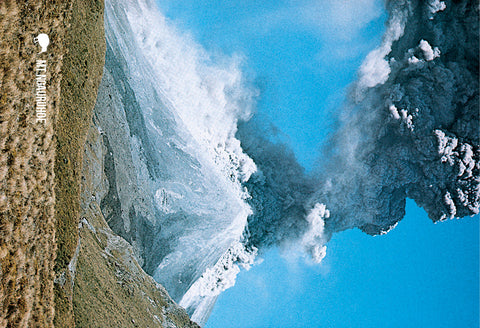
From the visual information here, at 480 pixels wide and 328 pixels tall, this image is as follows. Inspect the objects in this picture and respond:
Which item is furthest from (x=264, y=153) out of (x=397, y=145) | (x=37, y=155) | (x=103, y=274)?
(x=37, y=155)

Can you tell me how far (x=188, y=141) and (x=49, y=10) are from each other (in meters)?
19.7

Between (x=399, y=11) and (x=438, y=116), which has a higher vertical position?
(x=399, y=11)

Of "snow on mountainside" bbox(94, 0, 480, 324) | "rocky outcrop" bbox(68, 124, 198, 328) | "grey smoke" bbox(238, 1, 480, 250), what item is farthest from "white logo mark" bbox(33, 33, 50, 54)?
"grey smoke" bbox(238, 1, 480, 250)

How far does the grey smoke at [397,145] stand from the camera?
31.7m

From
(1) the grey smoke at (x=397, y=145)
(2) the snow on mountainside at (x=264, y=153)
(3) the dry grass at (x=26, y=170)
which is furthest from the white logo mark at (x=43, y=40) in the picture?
(1) the grey smoke at (x=397, y=145)

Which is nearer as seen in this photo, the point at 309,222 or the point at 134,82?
the point at 134,82

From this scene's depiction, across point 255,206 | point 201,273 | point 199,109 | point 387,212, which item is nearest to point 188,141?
point 199,109

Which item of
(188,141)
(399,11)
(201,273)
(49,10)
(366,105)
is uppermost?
(399,11)

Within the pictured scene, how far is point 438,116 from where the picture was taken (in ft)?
107

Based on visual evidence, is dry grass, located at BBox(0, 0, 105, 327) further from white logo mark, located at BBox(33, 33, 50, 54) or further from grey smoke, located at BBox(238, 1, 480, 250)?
grey smoke, located at BBox(238, 1, 480, 250)

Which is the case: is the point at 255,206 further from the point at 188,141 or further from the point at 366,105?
the point at 366,105

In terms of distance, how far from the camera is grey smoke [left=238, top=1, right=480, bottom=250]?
31.7m

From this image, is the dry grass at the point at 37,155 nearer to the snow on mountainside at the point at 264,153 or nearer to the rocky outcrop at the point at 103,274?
the rocky outcrop at the point at 103,274

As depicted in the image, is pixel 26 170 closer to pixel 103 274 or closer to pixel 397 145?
pixel 103 274
